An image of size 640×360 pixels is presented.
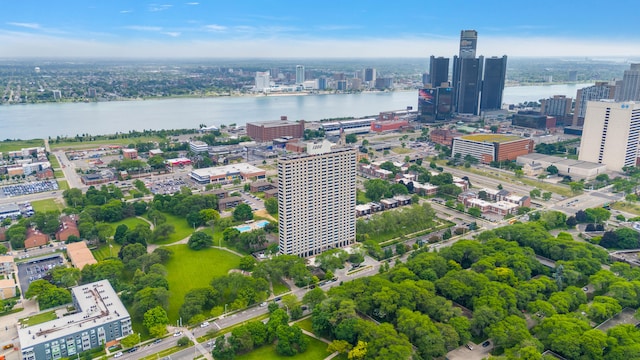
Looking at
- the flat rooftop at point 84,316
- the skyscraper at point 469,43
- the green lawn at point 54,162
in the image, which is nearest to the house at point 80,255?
the flat rooftop at point 84,316

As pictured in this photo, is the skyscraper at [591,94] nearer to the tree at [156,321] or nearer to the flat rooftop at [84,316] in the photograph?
the tree at [156,321]

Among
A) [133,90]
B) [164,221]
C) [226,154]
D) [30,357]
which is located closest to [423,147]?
[226,154]

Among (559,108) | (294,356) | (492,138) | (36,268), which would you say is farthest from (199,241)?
(559,108)

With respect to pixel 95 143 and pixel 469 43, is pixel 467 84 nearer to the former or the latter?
pixel 469 43

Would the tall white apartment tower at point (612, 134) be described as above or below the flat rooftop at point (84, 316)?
above

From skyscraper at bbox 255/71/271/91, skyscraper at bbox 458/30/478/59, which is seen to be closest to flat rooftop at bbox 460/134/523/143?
skyscraper at bbox 458/30/478/59

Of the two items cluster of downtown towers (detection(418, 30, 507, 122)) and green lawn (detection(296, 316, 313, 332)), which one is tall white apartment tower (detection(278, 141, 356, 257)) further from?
cluster of downtown towers (detection(418, 30, 507, 122))
